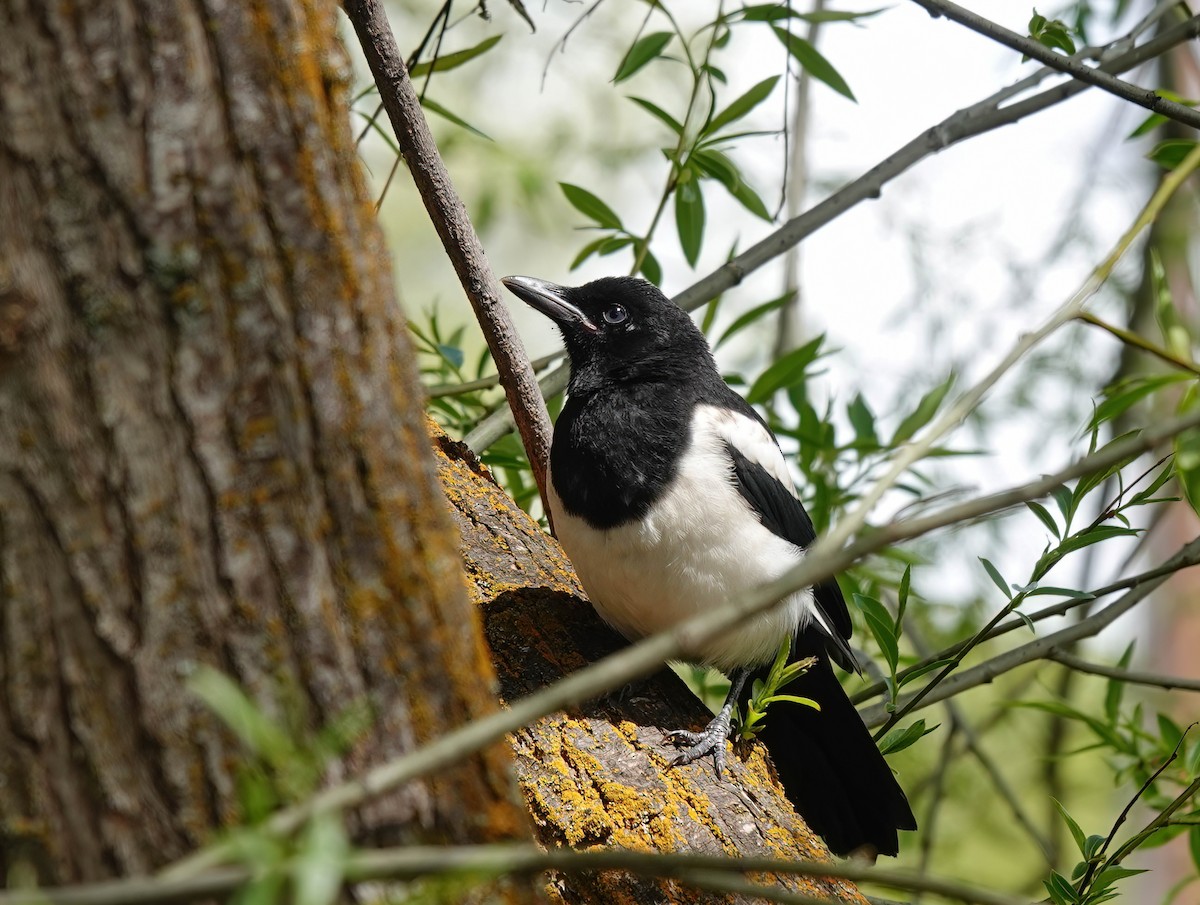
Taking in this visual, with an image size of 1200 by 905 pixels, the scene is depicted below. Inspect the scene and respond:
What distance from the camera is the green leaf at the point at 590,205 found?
3228 millimetres

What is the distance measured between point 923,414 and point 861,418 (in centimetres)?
23

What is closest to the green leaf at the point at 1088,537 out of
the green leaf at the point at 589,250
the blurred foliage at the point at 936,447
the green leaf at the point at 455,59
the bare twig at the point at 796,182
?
the blurred foliage at the point at 936,447

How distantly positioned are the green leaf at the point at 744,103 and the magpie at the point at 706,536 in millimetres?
514

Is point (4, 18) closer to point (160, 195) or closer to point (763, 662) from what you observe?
→ point (160, 195)

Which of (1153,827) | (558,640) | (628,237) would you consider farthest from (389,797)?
(628,237)

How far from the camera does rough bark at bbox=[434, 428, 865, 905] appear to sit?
6.78ft

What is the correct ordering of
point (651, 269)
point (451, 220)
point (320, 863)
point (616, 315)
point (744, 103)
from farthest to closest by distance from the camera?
point (651, 269) < point (616, 315) < point (744, 103) < point (451, 220) < point (320, 863)

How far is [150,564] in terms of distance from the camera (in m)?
1.10

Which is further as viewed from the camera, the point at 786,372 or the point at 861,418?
the point at 861,418

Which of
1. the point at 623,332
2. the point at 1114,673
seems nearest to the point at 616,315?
the point at 623,332

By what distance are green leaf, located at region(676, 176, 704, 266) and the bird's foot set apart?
4.64 ft

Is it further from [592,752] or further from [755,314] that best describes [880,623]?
[755,314]

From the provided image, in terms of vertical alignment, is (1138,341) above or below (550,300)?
below

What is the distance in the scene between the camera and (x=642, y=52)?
3146mm
